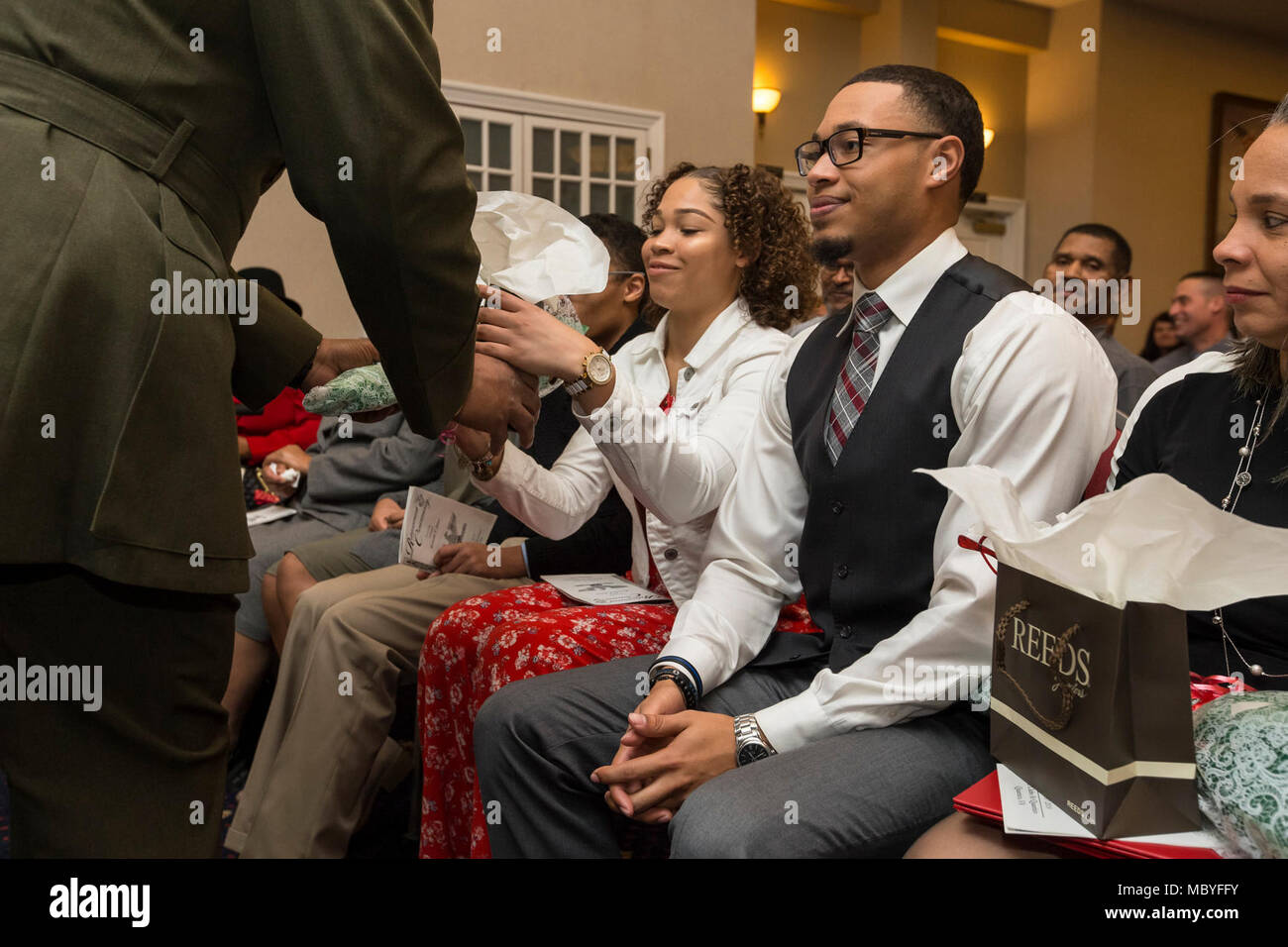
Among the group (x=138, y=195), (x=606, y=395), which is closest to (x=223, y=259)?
(x=138, y=195)

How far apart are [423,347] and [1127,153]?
26.1 ft

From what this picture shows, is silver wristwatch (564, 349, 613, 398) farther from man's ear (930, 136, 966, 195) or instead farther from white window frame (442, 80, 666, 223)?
white window frame (442, 80, 666, 223)

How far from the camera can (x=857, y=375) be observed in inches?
59.2

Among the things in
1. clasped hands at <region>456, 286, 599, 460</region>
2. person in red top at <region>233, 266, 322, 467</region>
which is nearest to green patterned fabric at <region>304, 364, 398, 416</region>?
clasped hands at <region>456, 286, 599, 460</region>

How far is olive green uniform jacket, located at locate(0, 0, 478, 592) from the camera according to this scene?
2.81 feet

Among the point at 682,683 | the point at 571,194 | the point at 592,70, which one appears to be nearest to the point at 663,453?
the point at 682,683

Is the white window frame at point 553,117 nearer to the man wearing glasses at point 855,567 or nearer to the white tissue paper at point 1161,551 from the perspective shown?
the man wearing glasses at point 855,567

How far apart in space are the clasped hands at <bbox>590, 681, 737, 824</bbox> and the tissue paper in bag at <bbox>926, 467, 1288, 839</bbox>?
48cm

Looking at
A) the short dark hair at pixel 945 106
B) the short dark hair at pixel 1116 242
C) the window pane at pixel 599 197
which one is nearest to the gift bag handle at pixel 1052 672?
the short dark hair at pixel 945 106

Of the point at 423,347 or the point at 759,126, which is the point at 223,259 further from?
the point at 759,126

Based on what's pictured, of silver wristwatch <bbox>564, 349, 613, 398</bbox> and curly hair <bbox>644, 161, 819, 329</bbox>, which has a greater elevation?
curly hair <bbox>644, 161, 819, 329</bbox>

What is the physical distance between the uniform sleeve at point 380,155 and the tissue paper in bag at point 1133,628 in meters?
0.60

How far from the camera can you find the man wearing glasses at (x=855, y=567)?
1.24 m

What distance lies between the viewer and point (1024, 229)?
8.14 metres
